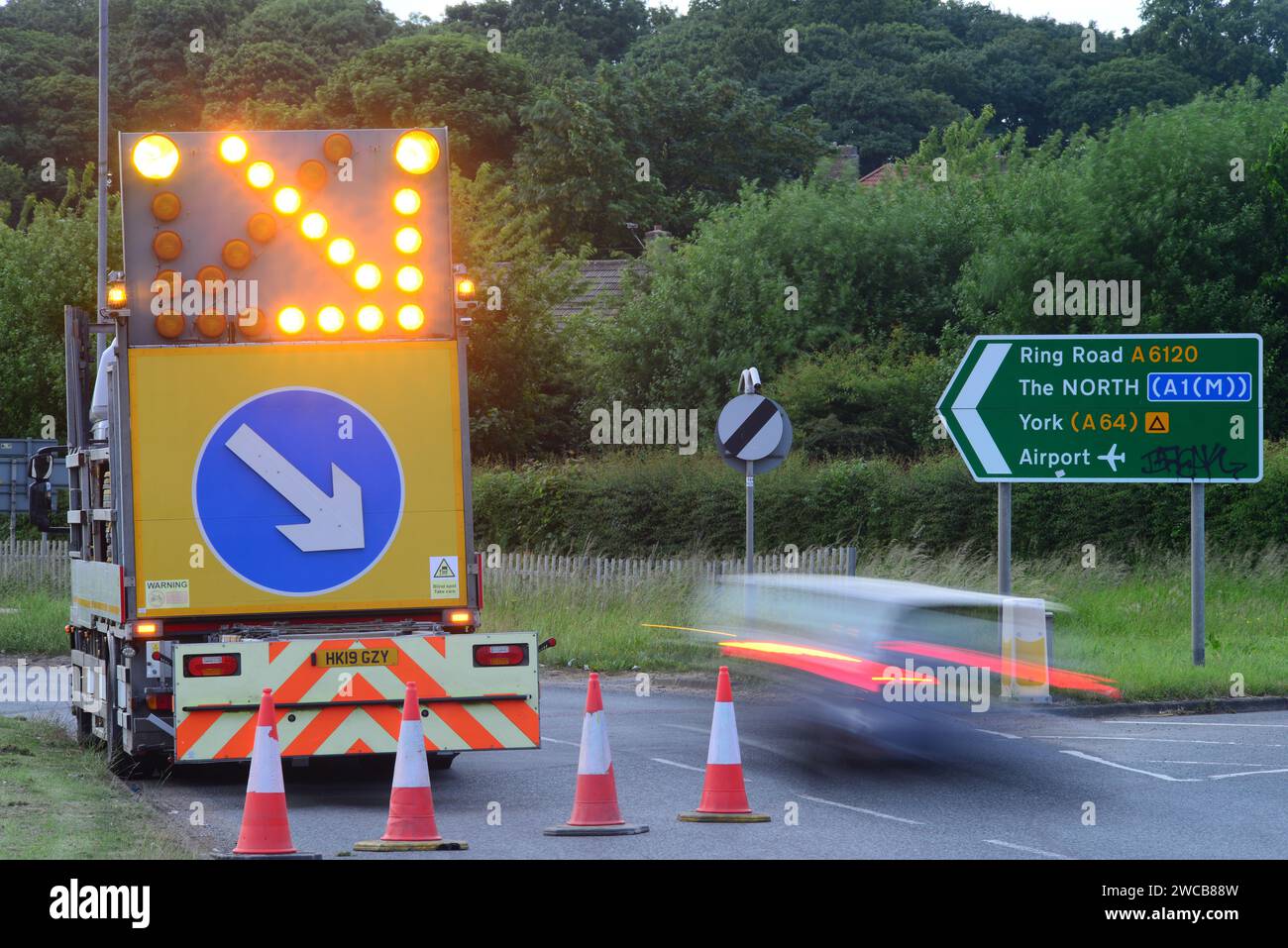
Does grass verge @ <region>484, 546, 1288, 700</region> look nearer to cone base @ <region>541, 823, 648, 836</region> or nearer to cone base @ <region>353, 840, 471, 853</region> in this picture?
cone base @ <region>541, 823, 648, 836</region>

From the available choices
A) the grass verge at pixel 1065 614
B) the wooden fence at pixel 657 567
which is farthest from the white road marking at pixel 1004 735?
the wooden fence at pixel 657 567

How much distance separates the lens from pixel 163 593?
1105 centimetres

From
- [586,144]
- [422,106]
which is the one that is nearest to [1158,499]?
[586,144]

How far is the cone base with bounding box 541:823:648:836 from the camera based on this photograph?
9.86 metres

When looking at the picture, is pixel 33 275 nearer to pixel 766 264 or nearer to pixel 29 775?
pixel 766 264

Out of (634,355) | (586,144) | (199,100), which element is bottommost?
(634,355)

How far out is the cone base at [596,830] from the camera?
9.86m

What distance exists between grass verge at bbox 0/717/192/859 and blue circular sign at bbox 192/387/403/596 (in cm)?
163

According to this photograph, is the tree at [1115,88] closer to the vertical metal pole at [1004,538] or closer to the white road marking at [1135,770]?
the vertical metal pole at [1004,538]

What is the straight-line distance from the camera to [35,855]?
8.46 metres

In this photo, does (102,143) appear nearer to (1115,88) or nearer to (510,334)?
(510,334)

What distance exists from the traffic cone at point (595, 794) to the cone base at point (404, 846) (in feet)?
2.68

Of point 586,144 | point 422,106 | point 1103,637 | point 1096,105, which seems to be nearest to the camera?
point 1103,637

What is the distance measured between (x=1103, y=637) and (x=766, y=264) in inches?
724
